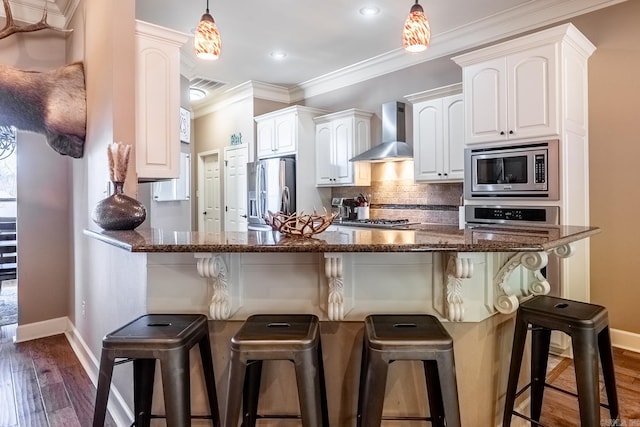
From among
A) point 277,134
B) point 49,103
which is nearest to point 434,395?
point 49,103

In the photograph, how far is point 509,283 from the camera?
1.93 metres

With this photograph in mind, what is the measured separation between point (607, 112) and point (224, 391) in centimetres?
346

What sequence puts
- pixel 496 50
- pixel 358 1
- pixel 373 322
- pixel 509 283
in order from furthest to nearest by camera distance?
1. pixel 358 1
2. pixel 496 50
3. pixel 509 283
4. pixel 373 322

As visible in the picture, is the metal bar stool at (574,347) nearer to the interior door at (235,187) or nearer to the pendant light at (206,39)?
the pendant light at (206,39)

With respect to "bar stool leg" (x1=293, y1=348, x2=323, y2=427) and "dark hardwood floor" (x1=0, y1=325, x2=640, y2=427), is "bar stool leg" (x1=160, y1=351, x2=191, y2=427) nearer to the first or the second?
"bar stool leg" (x1=293, y1=348, x2=323, y2=427)

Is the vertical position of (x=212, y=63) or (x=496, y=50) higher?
(x=212, y=63)

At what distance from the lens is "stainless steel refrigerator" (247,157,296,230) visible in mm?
5176

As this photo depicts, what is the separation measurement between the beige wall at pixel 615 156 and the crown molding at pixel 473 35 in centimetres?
20

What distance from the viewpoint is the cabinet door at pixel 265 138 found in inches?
218

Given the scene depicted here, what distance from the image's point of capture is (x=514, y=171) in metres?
3.09

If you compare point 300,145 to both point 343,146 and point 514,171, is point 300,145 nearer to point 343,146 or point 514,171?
point 343,146

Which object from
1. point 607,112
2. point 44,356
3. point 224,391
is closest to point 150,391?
point 224,391

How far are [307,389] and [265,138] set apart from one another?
469cm

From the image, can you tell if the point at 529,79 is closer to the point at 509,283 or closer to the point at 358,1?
the point at 358,1
